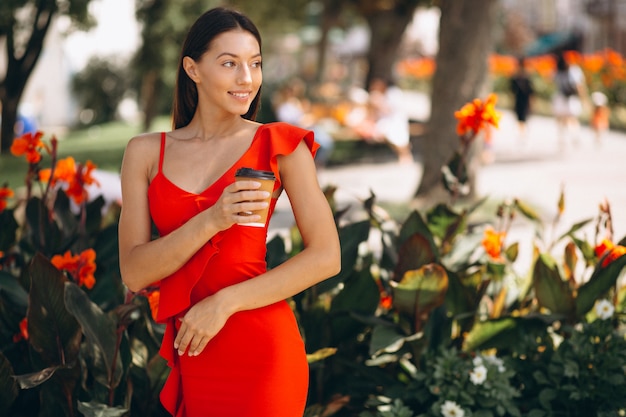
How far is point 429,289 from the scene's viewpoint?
3502mm

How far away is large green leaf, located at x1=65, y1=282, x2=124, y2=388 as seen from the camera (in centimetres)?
296

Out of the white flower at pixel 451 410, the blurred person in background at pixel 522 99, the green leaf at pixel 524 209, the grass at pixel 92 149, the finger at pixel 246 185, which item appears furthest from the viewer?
the blurred person in background at pixel 522 99

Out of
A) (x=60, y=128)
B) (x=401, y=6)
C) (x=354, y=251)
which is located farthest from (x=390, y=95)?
(x=60, y=128)

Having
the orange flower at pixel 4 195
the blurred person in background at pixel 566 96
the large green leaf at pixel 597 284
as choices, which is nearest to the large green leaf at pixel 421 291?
the large green leaf at pixel 597 284

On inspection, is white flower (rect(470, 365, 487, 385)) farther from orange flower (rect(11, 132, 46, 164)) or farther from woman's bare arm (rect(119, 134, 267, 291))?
orange flower (rect(11, 132, 46, 164))

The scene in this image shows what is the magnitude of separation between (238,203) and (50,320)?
1.38 meters

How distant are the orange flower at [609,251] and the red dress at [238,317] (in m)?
1.94

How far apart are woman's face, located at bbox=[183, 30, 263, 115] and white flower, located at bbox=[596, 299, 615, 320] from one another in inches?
80.5

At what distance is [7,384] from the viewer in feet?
10.3

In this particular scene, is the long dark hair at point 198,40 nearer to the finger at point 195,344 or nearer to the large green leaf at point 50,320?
the finger at point 195,344

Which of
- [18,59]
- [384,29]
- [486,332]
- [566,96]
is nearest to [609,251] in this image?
[486,332]

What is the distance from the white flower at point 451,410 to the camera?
11.1 ft

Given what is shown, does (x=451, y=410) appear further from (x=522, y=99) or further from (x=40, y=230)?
(x=522, y=99)

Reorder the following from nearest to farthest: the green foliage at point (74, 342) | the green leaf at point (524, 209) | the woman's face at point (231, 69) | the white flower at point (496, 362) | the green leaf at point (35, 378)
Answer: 1. the woman's face at point (231, 69)
2. the green leaf at point (35, 378)
3. the green foliage at point (74, 342)
4. the white flower at point (496, 362)
5. the green leaf at point (524, 209)
